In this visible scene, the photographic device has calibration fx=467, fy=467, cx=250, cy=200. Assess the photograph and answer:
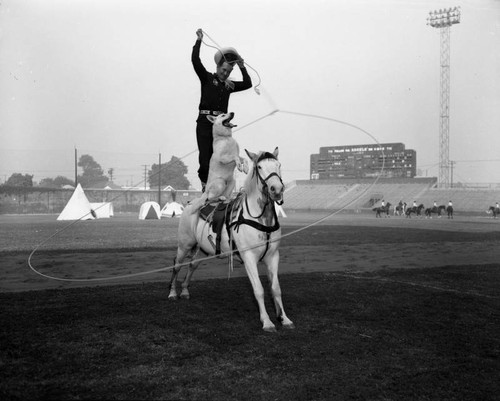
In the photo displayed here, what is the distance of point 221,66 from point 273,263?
3293 millimetres

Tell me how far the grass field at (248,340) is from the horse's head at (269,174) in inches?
68.2

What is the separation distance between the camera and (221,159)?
7.11m

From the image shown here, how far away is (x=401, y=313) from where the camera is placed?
23.2 feet

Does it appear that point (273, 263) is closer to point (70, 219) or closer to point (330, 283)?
point (330, 283)

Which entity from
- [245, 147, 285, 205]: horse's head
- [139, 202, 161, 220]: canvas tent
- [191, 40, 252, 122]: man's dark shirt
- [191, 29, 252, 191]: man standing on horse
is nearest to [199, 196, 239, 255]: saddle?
[245, 147, 285, 205]: horse's head

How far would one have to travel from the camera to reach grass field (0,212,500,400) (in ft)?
13.4

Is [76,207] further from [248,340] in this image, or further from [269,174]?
[248,340]

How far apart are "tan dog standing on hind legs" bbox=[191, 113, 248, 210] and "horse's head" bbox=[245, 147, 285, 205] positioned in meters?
0.88

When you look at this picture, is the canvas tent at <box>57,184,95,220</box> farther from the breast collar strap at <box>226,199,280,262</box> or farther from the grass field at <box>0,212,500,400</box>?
the breast collar strap at <box>226,199,280,262</box>

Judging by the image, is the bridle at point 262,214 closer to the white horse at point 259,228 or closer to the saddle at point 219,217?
the white horse at point 259,228

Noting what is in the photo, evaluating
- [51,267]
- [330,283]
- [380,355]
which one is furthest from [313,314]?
[51,267]

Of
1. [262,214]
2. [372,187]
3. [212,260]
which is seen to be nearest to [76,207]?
[212,260]

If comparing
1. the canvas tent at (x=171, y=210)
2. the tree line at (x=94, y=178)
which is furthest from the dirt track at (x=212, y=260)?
the tree line at (x=94, y=178)

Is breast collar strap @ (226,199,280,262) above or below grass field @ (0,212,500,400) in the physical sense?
above
